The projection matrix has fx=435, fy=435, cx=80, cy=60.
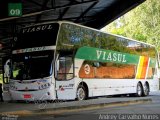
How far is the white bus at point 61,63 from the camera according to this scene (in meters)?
18.9

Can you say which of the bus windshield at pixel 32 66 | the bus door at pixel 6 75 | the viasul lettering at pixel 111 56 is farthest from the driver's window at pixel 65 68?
the viasul lettering at pixel 111 56

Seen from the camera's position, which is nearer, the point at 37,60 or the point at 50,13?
the point at 37,60

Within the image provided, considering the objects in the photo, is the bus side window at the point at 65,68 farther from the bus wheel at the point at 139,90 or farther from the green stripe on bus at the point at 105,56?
the bus wheel at the point at 139,90

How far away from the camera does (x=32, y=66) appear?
1916cm

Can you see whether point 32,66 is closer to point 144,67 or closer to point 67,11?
point 144,67

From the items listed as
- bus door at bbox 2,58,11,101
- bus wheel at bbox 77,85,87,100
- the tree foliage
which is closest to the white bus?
bus wheel at bbox 77,85,87,100

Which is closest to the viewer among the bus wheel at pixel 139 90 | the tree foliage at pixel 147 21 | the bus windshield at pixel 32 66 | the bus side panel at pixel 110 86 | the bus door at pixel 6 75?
the bus windshield at pixel 32 66

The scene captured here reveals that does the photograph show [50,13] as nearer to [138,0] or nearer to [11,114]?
[138,0]

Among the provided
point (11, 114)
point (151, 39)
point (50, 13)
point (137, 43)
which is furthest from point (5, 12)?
point (151, 39)

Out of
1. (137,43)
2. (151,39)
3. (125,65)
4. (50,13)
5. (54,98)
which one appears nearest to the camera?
(54,98)

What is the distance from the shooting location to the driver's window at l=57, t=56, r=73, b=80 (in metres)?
19.1

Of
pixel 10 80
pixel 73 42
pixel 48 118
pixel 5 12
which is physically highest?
pixel 5 12

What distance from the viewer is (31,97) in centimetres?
1903

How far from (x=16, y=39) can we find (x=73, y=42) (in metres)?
2.73
